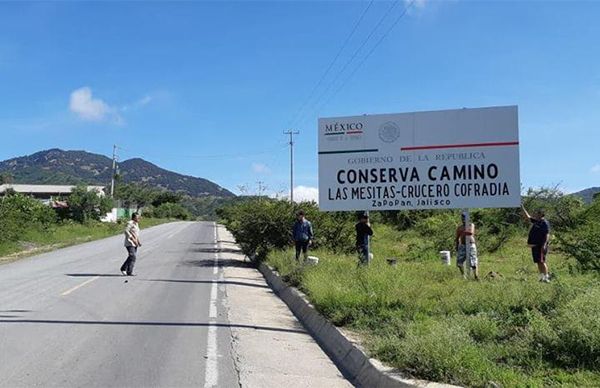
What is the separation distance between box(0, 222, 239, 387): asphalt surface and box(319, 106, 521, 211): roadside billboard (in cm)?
452

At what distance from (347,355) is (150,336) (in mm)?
3195

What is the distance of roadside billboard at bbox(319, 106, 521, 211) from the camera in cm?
1462

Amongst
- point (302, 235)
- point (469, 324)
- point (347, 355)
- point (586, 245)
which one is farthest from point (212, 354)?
point (586, 245)

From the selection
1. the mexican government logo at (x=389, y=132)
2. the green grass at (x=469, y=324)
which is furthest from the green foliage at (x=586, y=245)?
the mexican government logo at (x=389, y=132)

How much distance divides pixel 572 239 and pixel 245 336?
11668mm

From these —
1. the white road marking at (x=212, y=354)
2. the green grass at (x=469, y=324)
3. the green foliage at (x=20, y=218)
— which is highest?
the green foliage at (x=20, y=218)

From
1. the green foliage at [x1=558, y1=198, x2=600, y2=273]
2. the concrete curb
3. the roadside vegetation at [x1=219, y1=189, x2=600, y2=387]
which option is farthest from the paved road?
the green foliage at [x1=558, y1=198, x2=600, y2=273]

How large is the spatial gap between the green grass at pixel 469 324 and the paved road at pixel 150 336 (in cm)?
92

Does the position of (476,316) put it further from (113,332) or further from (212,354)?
(113,332)

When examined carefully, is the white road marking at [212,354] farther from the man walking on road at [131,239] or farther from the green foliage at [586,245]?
the green foliage at [586,245]

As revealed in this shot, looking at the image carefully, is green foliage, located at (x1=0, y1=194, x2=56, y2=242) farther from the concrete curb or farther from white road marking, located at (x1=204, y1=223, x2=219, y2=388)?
the concrete curb

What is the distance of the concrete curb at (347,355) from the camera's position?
6.41 m

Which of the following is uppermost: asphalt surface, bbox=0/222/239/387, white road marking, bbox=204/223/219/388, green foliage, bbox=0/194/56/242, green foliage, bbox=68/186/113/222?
green foliage, bbox=68/186/113/222

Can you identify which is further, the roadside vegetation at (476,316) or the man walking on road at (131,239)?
the man walking on road at (131,239)
